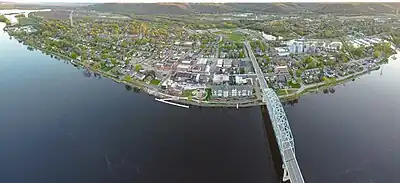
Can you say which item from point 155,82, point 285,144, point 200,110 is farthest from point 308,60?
point 285,144

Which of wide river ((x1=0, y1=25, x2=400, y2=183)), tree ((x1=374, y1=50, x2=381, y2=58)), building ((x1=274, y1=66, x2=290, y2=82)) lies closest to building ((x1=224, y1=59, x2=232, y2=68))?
building ((x1=274, y1=66, x2=290, y2=82))

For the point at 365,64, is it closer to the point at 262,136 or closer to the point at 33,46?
the point at 262,136

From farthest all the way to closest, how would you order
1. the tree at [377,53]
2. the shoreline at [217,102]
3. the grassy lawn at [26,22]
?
the grassy lawn at [26,22]
the tree at [377,53]
the shoreline at [217,102]

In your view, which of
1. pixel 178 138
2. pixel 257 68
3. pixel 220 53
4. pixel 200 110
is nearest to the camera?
pixel 178 138

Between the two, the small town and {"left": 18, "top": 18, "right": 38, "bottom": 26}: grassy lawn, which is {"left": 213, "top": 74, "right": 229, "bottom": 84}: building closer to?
the small town

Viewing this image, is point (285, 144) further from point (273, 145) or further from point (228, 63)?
point (228, 63)

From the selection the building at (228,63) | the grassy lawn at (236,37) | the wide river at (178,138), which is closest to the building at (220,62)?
the building at (228,63)

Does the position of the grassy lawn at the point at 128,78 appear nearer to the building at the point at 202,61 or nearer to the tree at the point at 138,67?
the tree at the point at 138,67
